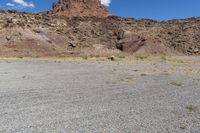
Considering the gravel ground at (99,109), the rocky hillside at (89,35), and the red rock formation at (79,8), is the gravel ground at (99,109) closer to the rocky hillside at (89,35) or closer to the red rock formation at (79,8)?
the rocky hillside at (89,35)

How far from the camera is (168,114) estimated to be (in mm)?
10016

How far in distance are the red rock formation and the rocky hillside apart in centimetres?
2004

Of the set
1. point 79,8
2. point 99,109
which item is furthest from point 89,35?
point 99,109

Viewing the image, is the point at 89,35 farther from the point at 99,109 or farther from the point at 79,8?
the point at 99,109

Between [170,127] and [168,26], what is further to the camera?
[168,26]

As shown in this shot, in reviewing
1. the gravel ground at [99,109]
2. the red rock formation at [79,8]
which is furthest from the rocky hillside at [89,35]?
the gravel ground at [99,109]

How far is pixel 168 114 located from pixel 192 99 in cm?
303

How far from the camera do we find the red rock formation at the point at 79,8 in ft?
309

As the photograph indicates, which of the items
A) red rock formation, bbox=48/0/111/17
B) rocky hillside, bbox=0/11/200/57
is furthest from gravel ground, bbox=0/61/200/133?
red rock formation, bbox=48/0/111/17

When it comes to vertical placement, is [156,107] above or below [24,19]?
below

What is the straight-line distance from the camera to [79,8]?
95.8 m

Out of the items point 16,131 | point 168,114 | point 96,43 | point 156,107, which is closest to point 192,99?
point 156,107

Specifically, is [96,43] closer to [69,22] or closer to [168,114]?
[69,22]

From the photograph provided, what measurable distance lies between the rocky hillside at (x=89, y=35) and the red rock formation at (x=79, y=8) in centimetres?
2004
